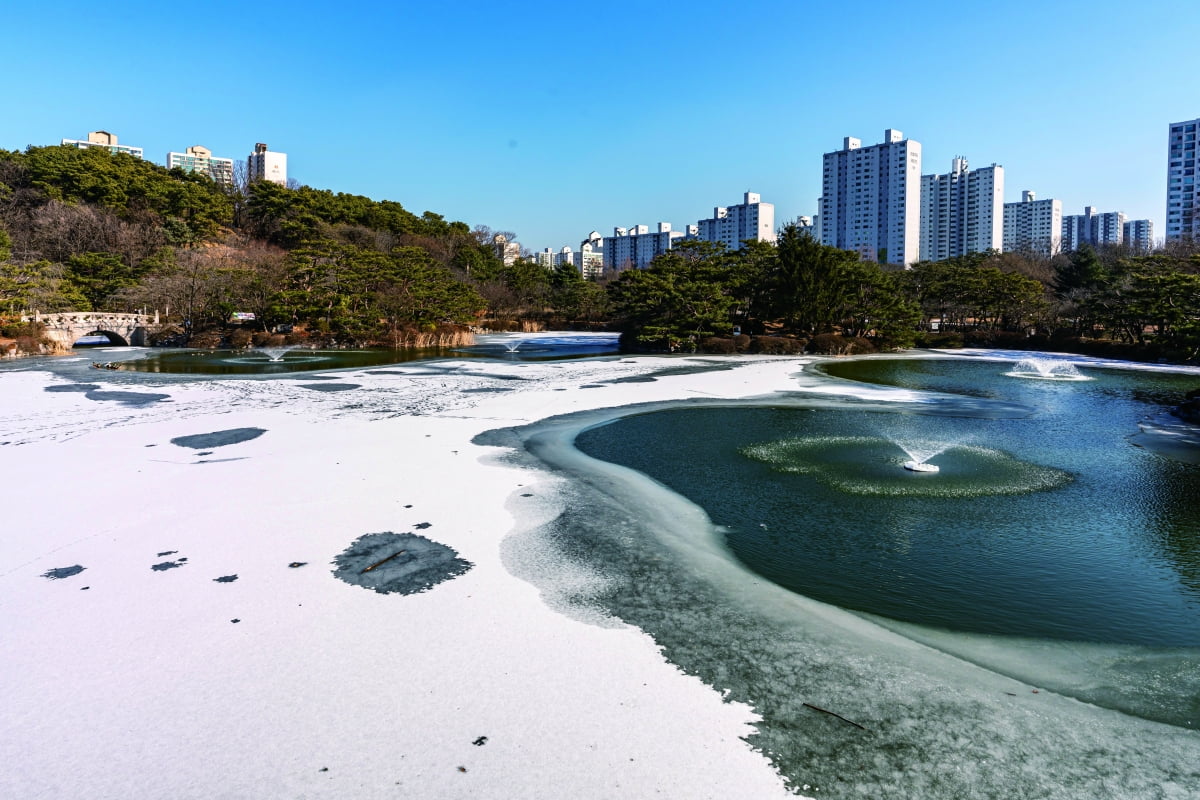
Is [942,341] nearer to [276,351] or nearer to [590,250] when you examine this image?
[276,351]

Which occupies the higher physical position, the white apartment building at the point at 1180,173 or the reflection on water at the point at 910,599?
the white apartment building at the point at 1180,173

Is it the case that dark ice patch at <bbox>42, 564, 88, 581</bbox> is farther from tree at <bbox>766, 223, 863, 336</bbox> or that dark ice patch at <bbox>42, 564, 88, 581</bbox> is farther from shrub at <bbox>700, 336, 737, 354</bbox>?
tree at <bbox>766, 223, 863, 336</bbox>

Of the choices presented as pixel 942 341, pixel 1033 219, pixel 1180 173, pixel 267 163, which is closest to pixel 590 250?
pixel 267 163

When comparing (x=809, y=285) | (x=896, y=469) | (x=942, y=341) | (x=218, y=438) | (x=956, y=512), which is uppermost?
(x=809, y=285)

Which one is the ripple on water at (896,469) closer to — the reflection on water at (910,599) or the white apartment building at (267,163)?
the reflection on water at (910,599)

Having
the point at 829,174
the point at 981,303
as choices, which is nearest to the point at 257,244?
the point at 981,303

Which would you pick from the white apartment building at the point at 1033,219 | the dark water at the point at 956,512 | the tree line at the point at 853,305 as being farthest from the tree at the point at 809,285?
the white apartment building at the point at 1033,219

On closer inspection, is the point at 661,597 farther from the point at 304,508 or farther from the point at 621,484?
the point at 304,508
